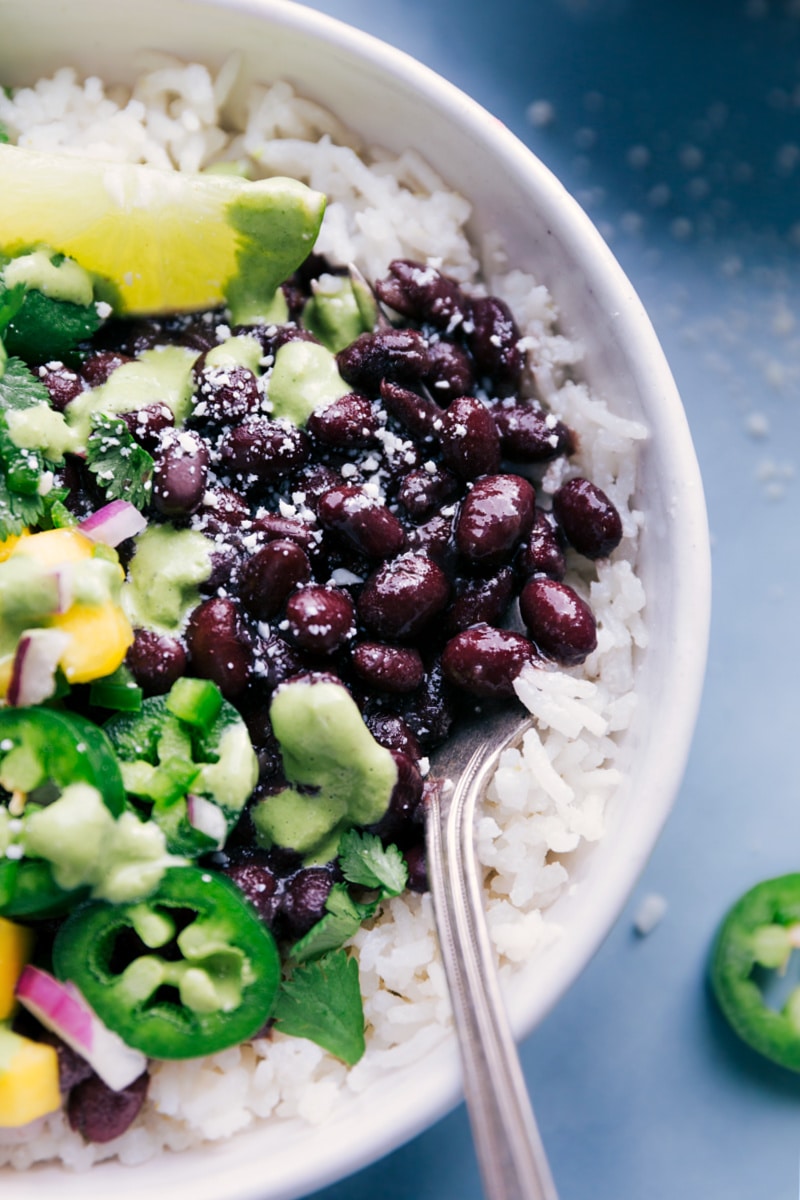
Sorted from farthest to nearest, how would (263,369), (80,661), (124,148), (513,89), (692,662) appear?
1. (513,89)
2. (124,148)
3. (263,369)
4. (692,662)
5. (80,661)

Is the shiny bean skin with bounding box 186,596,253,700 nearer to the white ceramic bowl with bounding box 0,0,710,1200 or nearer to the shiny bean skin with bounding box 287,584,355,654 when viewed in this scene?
the shiny bean skin with bounding box 287,584,355,654

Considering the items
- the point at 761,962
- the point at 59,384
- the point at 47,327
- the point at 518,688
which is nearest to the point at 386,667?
the point at 518,688

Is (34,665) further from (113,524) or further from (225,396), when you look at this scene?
(225,396)

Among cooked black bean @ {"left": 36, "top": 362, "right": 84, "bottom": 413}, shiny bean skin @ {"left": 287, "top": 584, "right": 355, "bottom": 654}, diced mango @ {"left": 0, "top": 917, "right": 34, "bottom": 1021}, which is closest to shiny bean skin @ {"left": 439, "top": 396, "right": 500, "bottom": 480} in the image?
shiny bean skin @ {"left": 287, "top": 584, "right": 355, "bottom": 654}

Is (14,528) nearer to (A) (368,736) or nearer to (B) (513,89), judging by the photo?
(A) (368,736)


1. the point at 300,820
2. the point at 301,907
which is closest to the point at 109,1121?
the point at 301,907

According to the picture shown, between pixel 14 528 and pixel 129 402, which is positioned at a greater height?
pixel 129 402
